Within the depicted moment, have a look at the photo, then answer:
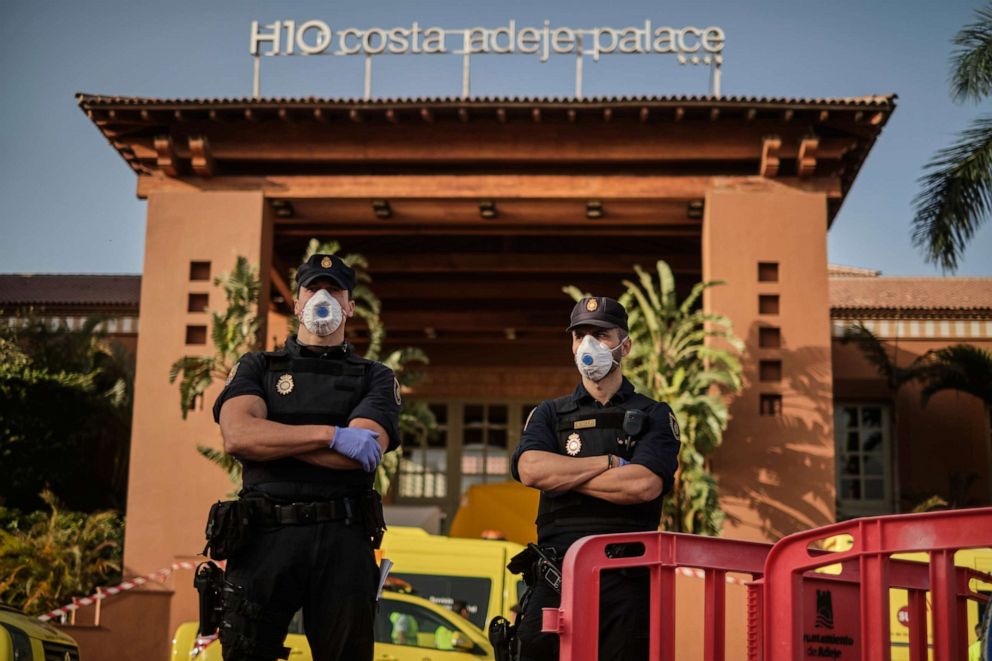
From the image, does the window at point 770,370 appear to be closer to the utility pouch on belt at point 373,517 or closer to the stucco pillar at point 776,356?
the stucco pillar at point 776,356

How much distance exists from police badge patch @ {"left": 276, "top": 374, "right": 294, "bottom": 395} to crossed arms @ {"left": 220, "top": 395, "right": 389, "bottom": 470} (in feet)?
0.59

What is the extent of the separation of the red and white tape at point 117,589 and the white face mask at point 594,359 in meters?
9.56

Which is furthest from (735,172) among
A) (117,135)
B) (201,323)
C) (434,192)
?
(117,135)

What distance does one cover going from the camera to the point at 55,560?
13867mm

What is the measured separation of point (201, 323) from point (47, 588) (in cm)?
360

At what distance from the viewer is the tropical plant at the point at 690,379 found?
13.0m

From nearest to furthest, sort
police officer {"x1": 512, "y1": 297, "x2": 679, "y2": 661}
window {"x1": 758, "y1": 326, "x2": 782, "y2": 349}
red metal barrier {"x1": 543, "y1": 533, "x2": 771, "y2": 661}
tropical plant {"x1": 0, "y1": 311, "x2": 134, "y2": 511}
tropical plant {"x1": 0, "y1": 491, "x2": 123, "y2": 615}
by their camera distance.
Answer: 1. red metal barrier {"x1": 543, "y1": 533, "x2": 771, "y2": 661}
2. police officer {"x1": 512, "y1": 297, "x2": 679, "y2": 661}
3. tropical plant {"x1": 0, "y1": 491, "x2": 123, "y2": 615}
4. window {"x1": 758, "y1": 326, "x2": 782, "y2": 349}
5. tropical plant {"x1": 0, "y1": 311, "x2": 134, "y2": 511}

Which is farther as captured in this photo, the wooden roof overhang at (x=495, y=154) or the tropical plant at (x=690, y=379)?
the wooden roof overhang at (x=495, y=154)

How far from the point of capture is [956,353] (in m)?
17.4

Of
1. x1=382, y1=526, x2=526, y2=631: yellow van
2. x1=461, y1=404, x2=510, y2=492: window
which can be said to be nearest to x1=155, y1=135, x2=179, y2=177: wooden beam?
x1=382, y1=526, x2=526, y2=631: yellow van

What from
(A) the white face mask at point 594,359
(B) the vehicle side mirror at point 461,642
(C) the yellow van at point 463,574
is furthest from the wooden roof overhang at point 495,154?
(A) the white face mask at point 594,359

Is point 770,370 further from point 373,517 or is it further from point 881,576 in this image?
point 881,576

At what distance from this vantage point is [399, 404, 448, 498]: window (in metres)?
21.1

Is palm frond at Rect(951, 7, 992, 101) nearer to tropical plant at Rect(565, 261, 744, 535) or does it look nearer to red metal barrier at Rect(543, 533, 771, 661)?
tropical plant at Rect(565, 261, 744, 535)
